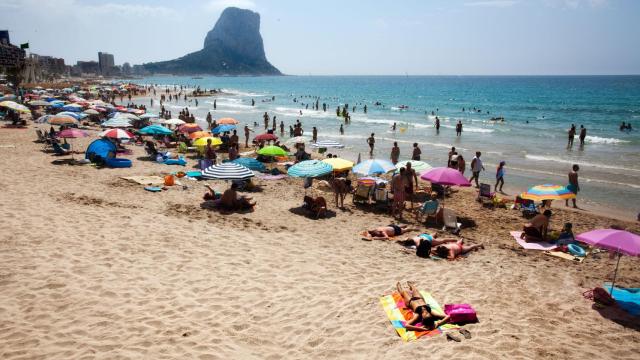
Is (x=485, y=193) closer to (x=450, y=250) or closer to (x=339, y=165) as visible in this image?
(x=339, y=165)

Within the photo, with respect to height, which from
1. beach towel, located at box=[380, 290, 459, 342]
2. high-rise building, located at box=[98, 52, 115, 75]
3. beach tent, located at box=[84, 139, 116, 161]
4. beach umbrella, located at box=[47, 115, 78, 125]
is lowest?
beach towel, located at box=[380, 290, 459, 342]

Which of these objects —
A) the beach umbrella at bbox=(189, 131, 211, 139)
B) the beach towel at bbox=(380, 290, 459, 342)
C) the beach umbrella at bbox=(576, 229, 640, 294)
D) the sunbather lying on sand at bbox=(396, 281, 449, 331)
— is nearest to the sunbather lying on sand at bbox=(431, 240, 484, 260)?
the beach towel at bbox=(380, 290, 459, 342)

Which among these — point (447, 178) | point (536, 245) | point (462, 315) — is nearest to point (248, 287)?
point (462, 315)

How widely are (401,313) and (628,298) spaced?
12.9 feet

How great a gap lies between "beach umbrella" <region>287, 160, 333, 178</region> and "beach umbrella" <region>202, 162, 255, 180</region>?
1239 millimetres

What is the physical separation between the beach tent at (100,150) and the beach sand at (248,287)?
381cm

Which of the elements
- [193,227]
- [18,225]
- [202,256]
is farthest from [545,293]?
[18,225]

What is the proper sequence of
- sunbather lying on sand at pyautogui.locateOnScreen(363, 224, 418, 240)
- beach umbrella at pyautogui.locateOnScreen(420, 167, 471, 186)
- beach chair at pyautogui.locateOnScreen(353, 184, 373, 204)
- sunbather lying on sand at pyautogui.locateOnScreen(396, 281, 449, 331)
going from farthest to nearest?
beach chair at pyautogui.locateOnScreen(353, 184, 373, 204) < beach umbrella at pyautogui.locateOnScreen(420, 167, 471, 186) < sunbather lying on sand at pyautogui.locateOnScreen(363, 224, 418, 240) < sunbather lying on sand at pyautogui.locateOnScreen(396, 281, 449, 331)

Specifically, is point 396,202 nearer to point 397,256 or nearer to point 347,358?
point 397,256

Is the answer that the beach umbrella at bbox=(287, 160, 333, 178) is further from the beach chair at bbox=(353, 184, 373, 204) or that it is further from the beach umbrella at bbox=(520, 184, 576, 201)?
the beach umbrella at bbox=(520, 184, 576, 201)

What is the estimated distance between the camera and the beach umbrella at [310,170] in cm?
1073

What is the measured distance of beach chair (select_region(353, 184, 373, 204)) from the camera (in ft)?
38.1

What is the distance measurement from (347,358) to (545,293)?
4.05 metres

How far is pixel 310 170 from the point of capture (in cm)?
1084
